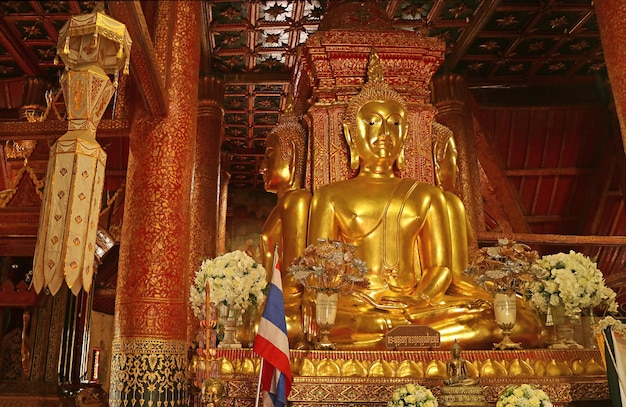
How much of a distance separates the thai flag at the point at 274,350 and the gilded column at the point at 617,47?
336 cm

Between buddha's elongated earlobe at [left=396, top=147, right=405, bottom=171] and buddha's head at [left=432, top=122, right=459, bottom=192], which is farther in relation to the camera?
buddha's head at [left=432, top=122, right=459, bottom=192]

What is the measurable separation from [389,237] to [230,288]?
153cm

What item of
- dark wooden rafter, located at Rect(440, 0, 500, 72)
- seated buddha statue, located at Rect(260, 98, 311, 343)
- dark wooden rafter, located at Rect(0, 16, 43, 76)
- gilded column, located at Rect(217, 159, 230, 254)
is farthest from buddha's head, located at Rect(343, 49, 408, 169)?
gilded column, located at Rect(217, 159, 230, 254)

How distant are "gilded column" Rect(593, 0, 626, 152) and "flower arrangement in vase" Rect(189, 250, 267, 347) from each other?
313 cm

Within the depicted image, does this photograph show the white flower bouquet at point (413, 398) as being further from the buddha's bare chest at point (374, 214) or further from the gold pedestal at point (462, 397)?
the buddha's bare chest at point (374, 214)

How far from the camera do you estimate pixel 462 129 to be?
9.33 m

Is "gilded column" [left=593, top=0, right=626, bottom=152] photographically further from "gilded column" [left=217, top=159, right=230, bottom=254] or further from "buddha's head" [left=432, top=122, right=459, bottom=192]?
"gilded column" [left=217, top=159, right=230, bottom=254]

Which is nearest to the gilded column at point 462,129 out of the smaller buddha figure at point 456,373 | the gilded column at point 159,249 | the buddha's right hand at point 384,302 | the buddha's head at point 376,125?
the buddha's head at point 376,125

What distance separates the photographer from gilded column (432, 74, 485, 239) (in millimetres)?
8992

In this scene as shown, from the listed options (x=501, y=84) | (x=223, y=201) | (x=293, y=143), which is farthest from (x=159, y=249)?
(x=223, y=201)

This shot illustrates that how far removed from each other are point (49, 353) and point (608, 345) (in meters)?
5.41

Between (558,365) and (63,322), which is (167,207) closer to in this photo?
(558,365)

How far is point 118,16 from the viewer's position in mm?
3572

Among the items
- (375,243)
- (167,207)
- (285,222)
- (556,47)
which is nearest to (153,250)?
(167,207)
